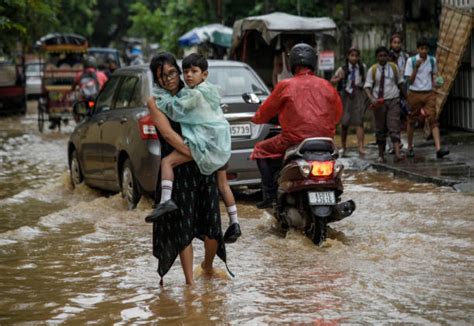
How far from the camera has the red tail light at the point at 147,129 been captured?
1091 centimetres

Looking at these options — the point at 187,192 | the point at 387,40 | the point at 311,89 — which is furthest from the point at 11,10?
the point at 187,192

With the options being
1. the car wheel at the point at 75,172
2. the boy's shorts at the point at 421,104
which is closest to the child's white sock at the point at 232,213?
the car wheel at the point at 75,172

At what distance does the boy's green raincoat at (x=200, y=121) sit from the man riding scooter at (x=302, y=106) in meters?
1.71

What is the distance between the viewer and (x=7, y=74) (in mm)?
32344

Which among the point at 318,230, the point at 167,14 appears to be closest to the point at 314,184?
the point at 318,230

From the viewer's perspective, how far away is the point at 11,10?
24.0m

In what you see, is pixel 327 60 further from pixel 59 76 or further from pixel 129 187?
pixel 59 76

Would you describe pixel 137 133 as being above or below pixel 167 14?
below

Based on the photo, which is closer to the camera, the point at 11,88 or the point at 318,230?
the point at 318,230

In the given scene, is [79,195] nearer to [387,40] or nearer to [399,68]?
[399,68]

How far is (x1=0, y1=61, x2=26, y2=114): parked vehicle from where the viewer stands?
106ft

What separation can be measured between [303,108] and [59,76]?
20.1 metres

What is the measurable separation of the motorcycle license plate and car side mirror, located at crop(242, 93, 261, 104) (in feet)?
9.42

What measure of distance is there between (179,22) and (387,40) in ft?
37.9
